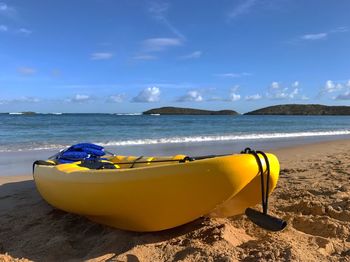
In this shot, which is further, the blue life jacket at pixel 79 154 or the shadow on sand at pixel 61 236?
the blue life jacket at pixel 79 154

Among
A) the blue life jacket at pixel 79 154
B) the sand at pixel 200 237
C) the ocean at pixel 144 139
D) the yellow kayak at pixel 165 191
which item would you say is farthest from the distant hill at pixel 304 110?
the yellow kayak at pixel 165 191

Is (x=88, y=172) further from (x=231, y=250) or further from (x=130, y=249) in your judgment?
(x=231, y=250)

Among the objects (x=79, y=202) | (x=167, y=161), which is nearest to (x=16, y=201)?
(x=79, y=202)

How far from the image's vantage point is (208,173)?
10.7 feet

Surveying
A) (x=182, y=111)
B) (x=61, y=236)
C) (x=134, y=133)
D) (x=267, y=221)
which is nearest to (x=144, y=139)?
(x=134, y=133)

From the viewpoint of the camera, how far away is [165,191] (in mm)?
3434

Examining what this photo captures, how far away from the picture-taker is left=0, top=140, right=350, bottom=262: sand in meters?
3.21

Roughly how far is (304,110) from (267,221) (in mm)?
99200

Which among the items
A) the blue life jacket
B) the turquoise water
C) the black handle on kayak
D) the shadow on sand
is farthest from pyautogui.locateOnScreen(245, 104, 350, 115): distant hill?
the black handle on kayak

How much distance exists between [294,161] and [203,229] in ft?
16.6

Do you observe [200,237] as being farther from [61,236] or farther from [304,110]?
[304,110]

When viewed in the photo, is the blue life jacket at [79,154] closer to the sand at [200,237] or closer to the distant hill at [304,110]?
the sand at [200,237]

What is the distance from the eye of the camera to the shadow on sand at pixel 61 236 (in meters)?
3.60

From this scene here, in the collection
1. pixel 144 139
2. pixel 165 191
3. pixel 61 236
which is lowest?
pixel 61 236
